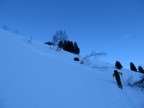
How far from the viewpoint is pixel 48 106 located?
476cm

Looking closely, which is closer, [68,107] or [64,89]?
[68,107]

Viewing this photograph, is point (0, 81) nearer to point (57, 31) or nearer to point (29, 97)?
point (29, 97)

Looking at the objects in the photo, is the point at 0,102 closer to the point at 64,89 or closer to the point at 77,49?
the point at 64,89

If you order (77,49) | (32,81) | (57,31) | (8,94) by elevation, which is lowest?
(8,94)

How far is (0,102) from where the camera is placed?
4.07 m

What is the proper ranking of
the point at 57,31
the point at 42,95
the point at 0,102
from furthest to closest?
the point at 57,31
the point at 42,95
the point at 0,102

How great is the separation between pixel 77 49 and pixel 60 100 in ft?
143

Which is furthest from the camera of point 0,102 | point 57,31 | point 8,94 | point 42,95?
point 57,31

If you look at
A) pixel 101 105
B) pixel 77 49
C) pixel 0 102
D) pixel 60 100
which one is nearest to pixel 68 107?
pixel 60 100

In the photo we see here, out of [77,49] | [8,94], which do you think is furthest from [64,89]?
[77,49]

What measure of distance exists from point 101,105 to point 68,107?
174 centimetres

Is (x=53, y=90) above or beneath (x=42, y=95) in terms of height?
above

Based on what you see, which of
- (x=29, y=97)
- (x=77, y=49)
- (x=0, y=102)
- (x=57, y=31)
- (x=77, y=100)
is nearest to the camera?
(x=0, y=102)

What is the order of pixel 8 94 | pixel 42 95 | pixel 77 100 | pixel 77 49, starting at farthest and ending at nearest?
pixel 77 49, pixel 77 100, pixel 42 95, pixel 8 94
